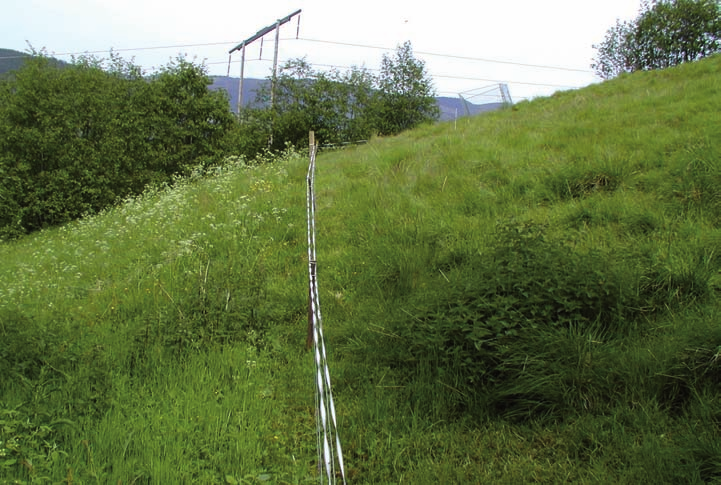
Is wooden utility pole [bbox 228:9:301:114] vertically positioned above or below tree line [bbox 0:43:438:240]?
above

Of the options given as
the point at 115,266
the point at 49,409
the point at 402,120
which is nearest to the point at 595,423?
the point at 49,409

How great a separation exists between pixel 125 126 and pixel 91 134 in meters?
1.59

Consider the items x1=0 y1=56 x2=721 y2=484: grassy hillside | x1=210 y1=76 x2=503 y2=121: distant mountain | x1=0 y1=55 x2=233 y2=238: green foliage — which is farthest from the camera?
x1=0 y1=55 x2=233 y2=238: green foliage

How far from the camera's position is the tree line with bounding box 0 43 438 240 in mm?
19141

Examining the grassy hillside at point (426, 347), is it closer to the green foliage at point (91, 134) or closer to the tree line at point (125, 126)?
the tree line at point (125, 126)

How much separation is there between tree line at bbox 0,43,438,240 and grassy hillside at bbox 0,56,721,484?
14.1m

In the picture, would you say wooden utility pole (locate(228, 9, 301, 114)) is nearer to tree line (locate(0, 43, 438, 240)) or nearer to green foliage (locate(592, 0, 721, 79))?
tree line (locate(0, 43, 438, 240))

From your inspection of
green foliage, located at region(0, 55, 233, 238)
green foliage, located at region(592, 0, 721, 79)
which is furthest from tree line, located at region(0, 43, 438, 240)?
green foliage, located at region(592, 0, 721, 79)

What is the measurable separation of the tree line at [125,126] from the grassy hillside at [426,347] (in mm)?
14086

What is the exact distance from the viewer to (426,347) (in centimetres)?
313

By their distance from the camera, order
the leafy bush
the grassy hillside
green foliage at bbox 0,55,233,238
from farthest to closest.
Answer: green foliage at bbox 0,55,233,238 → the leafy bush → the grassy hillside

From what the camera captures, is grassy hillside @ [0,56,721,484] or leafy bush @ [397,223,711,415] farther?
leafy bush @ [397,223,711,415]

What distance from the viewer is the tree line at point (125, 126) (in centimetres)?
1914

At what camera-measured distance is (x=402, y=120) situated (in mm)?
23766
